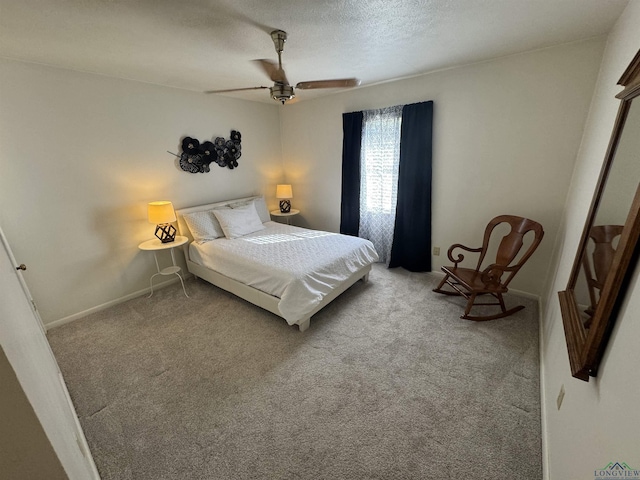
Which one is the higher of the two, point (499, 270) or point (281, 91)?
point (281, 91)

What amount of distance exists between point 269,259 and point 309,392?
1259 millimetres

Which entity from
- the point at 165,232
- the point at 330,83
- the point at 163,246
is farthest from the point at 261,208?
the point at 330,83

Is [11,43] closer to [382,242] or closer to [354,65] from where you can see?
[354,65]

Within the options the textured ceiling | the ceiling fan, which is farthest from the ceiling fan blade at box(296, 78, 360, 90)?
the textured ceiling

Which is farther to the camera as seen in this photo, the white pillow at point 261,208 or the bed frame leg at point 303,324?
the white pillow at point 261,208

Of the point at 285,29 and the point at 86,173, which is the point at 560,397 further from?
the point at 86,173

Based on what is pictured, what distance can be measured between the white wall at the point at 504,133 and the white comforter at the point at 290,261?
1.19 metres

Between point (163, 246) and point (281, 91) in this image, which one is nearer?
point (281, 91)

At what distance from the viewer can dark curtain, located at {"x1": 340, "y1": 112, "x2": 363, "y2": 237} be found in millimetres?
3453

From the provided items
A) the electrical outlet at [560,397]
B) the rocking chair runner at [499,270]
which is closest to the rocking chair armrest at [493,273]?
the rocking chair runner at [499,270]

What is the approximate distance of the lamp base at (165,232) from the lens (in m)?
2.97

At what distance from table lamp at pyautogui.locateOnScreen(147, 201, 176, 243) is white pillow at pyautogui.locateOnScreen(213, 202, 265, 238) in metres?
0.59

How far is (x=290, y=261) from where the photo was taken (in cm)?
252

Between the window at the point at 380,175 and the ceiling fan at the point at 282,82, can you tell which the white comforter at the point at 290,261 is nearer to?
the window at the point at 380,175
